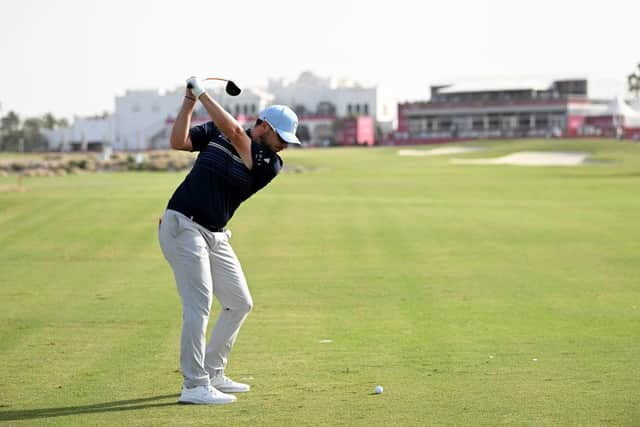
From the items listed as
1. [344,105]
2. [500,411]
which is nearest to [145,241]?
[500,411]

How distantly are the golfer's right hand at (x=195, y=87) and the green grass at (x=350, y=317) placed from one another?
7.16 ft

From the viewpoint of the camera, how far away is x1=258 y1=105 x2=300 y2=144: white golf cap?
9.25 metres

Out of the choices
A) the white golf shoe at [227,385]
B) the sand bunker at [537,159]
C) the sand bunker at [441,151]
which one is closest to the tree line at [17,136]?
the sand bunker at [441,151]

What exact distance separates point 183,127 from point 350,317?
565 centimetres

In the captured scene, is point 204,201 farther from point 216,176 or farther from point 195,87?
point 195,87

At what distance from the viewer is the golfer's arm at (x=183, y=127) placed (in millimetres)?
9031

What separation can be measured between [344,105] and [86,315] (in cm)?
16509

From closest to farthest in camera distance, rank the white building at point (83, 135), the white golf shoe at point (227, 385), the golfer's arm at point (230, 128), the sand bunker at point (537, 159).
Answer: the golfer's arm at point (230, 128)
the white golf shoe at point (227, 385)
the sand bunker at point (537, 159)
the white building at point (83, 135)

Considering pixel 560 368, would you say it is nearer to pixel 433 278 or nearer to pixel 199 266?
pixel 199 266

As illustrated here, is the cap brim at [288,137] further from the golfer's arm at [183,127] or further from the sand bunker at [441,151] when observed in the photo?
the sand bunker at [441,151]

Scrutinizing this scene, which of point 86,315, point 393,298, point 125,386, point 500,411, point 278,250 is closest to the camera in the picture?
point 500,411

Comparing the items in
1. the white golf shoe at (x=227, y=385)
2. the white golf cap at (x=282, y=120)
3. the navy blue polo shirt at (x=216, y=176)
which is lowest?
the white golf shoe at (x=227, y=385)

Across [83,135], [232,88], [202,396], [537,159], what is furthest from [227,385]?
[83,135]

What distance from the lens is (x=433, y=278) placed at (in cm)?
1833
